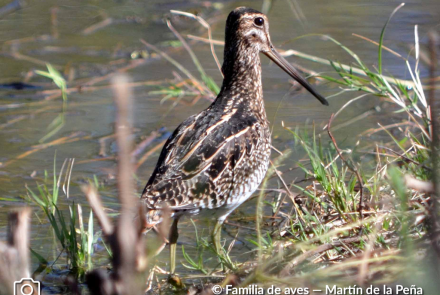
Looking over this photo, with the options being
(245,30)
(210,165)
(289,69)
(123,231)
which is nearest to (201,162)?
(210,165)

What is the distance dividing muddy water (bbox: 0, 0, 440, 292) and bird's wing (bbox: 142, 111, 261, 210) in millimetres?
454

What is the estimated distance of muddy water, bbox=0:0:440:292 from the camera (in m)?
5.12

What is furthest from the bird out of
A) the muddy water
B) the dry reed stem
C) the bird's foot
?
the dry reed stem

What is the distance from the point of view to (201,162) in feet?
12.0

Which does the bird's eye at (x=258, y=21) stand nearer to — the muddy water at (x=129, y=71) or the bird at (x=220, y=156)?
the bird at (x=220, y=156)

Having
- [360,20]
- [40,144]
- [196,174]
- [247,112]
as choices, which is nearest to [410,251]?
[196,174]

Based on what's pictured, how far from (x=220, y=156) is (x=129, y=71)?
12.5 feet

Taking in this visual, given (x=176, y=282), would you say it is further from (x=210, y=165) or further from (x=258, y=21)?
(x=258, y=21)

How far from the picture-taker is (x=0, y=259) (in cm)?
194

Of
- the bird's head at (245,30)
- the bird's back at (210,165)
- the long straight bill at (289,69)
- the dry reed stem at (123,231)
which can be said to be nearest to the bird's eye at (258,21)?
the bird's head at (245,30)

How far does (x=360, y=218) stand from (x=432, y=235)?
1346mm

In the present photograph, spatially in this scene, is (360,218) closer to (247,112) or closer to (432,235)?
(247,112)
